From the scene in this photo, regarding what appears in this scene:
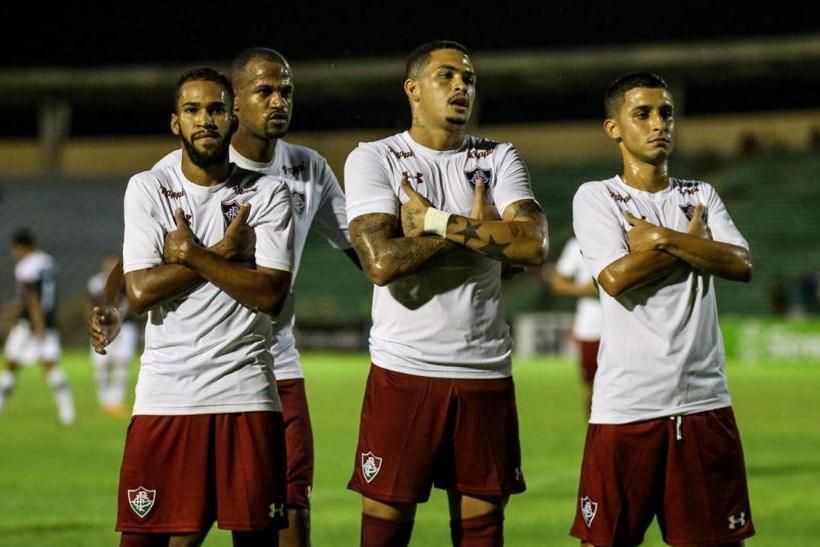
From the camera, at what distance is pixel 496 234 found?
17.5 ft

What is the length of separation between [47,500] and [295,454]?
5.07 m

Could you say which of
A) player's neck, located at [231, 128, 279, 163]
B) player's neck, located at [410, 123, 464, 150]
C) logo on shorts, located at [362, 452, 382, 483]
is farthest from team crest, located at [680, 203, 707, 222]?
player's neck, located at [231, 128, 279, 163]

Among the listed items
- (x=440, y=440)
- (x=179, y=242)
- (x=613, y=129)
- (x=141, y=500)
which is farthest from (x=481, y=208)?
(x=141, y=500)

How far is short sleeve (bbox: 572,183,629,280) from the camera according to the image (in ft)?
18.0

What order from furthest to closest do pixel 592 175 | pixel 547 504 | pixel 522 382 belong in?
pixel 592 175 < pixel 522 382 < pixel 547 504

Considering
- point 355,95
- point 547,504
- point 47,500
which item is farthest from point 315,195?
point 355,95

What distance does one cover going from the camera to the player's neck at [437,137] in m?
5.71

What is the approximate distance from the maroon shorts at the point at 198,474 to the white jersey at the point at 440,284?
0.72 metres

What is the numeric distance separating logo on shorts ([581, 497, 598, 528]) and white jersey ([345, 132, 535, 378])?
61 centimetres

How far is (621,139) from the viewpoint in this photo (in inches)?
224

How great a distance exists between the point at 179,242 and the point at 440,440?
1321 millimetres

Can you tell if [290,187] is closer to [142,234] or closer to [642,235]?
[142,234]

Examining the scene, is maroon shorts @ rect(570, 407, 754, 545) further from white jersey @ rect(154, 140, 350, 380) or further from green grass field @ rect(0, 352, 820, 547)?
green grass field @ rect(0, 352, 820, 547)

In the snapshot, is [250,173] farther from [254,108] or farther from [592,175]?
[592,175]
